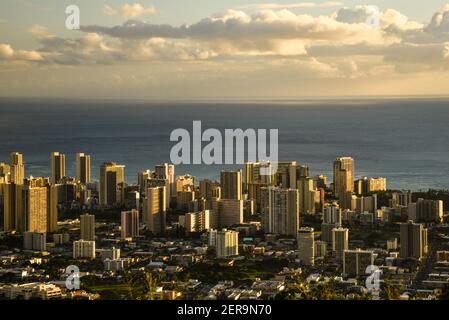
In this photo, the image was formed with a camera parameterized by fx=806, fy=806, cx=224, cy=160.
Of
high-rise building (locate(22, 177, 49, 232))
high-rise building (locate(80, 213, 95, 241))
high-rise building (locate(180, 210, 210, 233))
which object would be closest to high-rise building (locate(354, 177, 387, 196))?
high-rise building (locate(180, 210, 210, 233))

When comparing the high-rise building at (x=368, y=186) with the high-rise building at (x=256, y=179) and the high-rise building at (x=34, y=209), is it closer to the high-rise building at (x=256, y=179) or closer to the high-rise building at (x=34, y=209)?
the high-rise building at (x=256, y=179)

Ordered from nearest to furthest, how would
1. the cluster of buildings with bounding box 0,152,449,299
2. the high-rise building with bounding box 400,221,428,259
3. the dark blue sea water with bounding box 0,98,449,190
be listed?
the cluster of buildings with bounding box 0,152,449,299 → the high-rise building with bounding box 400,221,428,259 → the dark blue sea water with bounding box 0,98,449,190

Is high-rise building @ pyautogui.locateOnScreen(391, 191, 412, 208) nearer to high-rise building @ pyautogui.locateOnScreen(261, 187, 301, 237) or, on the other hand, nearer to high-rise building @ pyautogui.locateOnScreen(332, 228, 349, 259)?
high-rise building @ pyautogui.locateOnScreen(261, 187, 301, 237)

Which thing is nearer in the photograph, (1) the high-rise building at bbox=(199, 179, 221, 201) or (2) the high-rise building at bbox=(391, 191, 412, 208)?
(2) the high-rise building at bbox=(391, 191, 412, 208)

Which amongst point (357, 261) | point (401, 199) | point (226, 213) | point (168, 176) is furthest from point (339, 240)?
point (168, 176)

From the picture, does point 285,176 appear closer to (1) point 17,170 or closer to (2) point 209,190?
(2) point 209,190

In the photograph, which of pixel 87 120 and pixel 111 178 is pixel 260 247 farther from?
pixel 87 120

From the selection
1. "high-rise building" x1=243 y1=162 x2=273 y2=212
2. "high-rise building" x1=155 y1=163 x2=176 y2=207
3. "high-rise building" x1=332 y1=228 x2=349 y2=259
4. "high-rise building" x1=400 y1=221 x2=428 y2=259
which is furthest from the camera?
"high-rise building" x1=243 y1=162 x2=273 y2=212

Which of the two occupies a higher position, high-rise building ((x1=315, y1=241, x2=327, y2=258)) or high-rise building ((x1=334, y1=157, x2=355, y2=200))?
high-rise building ((x1=334, y1=157, x2=355, y2=200))
